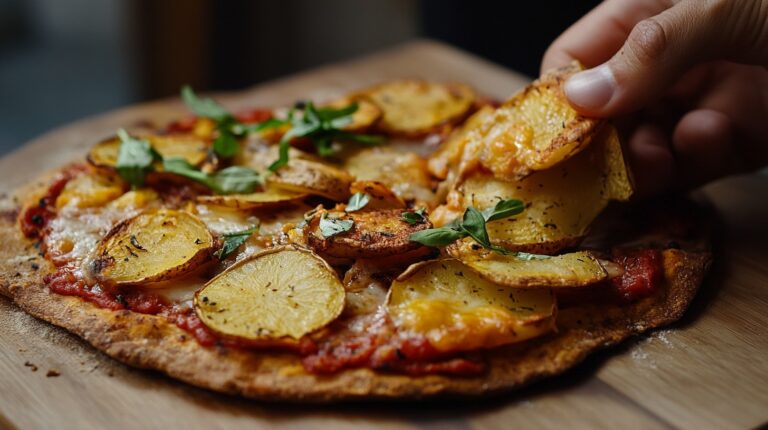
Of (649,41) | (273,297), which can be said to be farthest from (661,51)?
(273,297)

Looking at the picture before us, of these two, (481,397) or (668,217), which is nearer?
(481,397)

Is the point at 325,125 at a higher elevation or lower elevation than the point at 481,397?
higher

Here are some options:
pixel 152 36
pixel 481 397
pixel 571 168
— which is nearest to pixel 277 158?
pixel 571 168

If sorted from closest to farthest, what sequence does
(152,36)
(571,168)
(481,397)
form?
(481,397), (571,168), (152,36)

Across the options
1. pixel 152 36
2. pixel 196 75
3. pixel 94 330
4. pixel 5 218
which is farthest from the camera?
pixel 196 75

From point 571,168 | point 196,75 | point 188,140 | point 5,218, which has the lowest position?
point 196,75

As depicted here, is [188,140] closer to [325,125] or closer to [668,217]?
[325,125]

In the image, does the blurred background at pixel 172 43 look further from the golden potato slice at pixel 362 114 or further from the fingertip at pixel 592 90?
the fingertip at pixel 592 90
